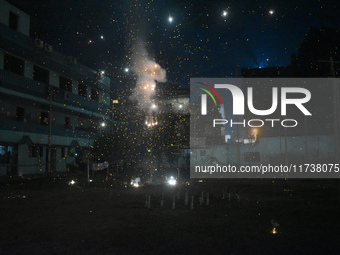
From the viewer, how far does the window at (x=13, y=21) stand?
23891 millimetres

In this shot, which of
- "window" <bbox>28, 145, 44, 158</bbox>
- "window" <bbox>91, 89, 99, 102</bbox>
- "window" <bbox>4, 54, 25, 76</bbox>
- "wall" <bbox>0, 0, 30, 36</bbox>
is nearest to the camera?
"wall" <bbox>0, 0, 30, 36</bbox>

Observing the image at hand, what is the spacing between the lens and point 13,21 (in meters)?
24.1

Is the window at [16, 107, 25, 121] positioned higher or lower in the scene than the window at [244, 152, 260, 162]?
higher

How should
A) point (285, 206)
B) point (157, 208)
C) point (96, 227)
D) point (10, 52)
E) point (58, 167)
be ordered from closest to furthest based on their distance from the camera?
1. point (96, 227)
2. point (157, 208)
3. point (285, 206)
4. point (10, 52)
5. point (58, 167)

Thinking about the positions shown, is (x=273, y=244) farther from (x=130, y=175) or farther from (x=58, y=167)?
(x=58, y=167)

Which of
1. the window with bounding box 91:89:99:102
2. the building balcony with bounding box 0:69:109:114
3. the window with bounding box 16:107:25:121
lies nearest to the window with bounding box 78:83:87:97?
the building balcony with bounding box 0:69:109:114

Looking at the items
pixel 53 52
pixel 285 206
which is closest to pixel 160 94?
pixel 53 52

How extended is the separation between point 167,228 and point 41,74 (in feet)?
78.2

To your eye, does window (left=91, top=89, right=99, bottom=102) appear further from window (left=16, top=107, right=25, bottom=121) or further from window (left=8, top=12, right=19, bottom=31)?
window (left=8, top=12, right=19, bottom=31)

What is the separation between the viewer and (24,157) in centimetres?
2536

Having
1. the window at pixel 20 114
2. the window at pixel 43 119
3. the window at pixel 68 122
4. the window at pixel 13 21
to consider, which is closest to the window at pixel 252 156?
the window at pixel 68 122

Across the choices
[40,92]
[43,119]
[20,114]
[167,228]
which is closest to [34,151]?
[43,119]

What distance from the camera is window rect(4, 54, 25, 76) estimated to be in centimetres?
2337

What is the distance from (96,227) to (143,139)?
52.2 feet
